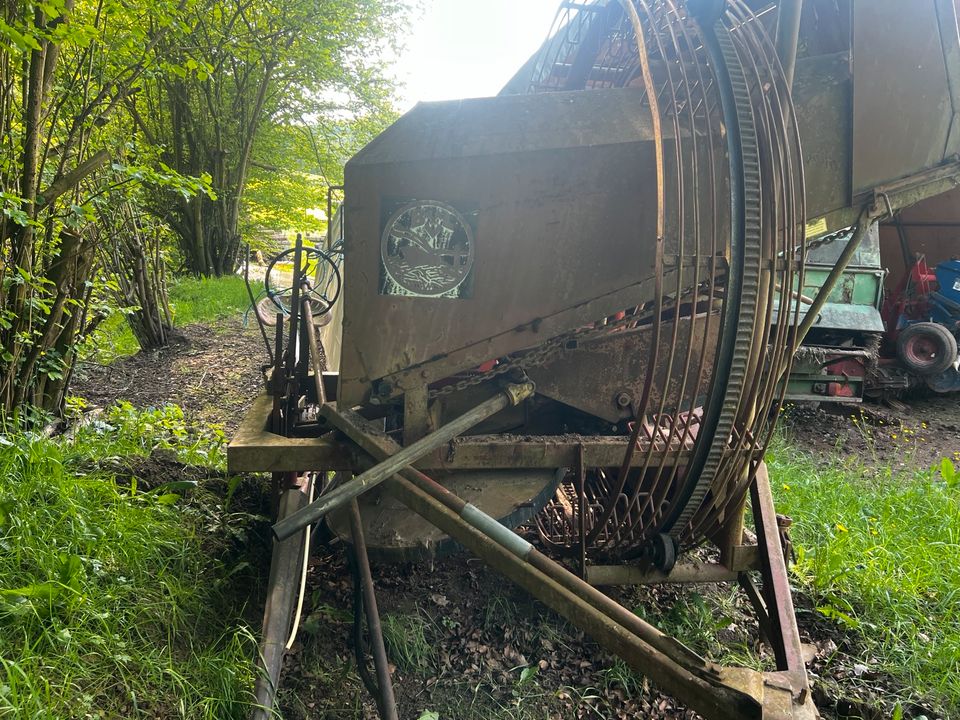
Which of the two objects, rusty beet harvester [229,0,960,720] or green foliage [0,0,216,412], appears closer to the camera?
rusty beet harvester [229,0,960,720]

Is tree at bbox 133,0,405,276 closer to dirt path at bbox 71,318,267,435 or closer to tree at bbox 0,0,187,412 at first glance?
dirt path at bbox 71,318,267,435

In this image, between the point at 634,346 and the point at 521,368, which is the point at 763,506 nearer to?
the point at 634,346

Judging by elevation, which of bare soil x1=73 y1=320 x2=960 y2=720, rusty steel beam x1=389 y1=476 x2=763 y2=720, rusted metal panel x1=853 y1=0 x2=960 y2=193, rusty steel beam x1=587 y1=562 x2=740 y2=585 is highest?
rusted metal panel x1=853 y1=0 x2=960 y2=193

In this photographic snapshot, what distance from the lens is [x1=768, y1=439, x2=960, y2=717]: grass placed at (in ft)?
8.84

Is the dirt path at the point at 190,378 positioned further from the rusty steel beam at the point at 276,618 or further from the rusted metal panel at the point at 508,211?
the rusted metal panel at the point at 508,211

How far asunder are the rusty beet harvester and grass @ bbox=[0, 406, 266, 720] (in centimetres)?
36

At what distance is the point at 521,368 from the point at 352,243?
813mm

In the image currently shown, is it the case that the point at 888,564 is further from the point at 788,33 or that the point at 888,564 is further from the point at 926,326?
the point at 926,326

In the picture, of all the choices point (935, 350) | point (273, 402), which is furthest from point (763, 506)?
point (935, 350)

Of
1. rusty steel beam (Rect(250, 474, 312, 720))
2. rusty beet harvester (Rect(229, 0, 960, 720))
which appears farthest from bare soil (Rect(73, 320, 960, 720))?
rusty beet harvester (Rect(229, 0, 960, 720))

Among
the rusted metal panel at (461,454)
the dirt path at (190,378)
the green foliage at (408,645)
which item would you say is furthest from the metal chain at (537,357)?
the dirt path at (190,378)

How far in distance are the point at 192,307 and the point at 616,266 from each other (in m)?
8.70

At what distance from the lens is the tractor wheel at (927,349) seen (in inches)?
271

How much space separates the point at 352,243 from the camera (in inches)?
88.4
